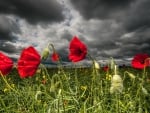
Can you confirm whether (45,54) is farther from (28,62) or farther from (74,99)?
(74,99)

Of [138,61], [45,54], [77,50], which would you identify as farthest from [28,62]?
[138,61]

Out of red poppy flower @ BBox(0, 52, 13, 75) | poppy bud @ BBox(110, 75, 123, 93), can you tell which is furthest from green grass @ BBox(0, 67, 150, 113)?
poppy bud @ BBox(110, 75, 123, 93)

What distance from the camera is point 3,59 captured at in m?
2.22

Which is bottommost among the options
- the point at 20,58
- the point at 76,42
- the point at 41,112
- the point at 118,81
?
the point at 41,112

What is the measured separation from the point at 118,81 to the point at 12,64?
710 mm

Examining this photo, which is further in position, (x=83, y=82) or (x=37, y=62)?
(x=83, y=82)

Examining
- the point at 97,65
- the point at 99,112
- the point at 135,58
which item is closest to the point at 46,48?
the point at 97,65

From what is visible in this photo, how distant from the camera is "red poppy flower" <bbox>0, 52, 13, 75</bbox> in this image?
2137 mm

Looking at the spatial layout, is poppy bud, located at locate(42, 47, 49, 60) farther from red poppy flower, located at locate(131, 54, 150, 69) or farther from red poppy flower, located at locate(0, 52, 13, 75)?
red poppy flower, located at locate(131, 54, 150, 69)

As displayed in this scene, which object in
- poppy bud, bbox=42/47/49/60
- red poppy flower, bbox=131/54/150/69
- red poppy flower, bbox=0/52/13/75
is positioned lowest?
red poppy flower, bbox=0/52/13/75

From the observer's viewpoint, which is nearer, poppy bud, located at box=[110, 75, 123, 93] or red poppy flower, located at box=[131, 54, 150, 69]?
poppy bud, located at box=[110, 75, 123, 93]

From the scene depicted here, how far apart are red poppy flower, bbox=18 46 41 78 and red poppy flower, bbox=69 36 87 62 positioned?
376mm

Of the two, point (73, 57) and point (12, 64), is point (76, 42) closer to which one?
point (73, 57)

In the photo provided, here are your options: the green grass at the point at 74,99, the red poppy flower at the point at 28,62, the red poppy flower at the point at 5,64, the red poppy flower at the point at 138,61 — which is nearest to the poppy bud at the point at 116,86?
the green grass at the point at 74,99
